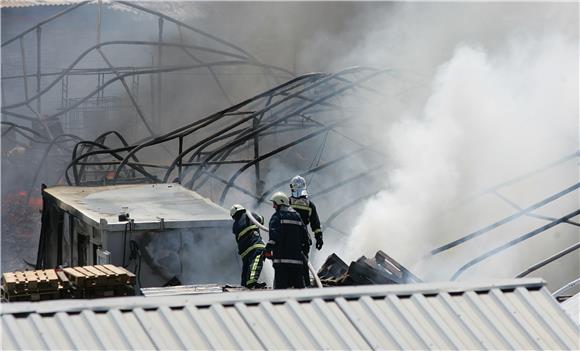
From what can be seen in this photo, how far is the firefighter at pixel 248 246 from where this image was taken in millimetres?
11164

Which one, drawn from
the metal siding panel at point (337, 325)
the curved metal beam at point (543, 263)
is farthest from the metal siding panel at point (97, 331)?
the curved metal beam at point (543, 263)

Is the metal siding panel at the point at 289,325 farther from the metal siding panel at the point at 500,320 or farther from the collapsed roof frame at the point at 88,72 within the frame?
the collapsed roof frame at the point at 88,72

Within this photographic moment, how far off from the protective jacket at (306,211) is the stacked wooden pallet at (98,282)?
2.25 metres

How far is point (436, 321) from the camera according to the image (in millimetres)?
6516

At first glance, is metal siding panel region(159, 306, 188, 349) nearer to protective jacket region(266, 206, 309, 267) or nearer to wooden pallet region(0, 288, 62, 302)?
wooden pallet region(0, 288, 62, 302)

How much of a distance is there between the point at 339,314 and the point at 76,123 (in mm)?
22497

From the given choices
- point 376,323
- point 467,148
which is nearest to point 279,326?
point 376,323

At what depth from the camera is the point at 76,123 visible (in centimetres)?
2812

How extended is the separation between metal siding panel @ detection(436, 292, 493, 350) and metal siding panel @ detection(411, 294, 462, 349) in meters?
0.05

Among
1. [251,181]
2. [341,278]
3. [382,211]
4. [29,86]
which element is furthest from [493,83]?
[29,86]

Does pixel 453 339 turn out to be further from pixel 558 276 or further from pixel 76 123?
pixel 76 123

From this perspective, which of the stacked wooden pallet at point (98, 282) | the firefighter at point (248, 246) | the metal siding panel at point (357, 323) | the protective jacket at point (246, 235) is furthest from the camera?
the protective jacket at point (246, 235)

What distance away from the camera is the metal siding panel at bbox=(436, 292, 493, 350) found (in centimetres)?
640

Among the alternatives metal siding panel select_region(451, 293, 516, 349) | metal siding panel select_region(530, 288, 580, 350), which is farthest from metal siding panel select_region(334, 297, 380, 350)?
metal siding panel select_region(530, 288, 580, 350)
